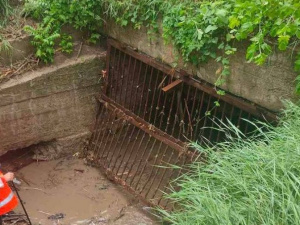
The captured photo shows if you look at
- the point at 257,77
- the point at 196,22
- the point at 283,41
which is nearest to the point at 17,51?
the point at 196,22

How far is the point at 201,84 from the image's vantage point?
449 centimetres

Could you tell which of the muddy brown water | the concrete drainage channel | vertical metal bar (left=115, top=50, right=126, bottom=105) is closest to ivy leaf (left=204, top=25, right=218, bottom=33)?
the concrete drainage channel

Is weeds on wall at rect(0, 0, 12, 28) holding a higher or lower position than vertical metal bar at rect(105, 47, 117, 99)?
higher

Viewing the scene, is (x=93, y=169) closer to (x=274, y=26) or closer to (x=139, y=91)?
(x=139, y=91)

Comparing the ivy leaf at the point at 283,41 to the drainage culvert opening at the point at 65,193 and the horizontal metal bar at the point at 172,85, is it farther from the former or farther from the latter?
the drainage culvert opening at the point at 65,193

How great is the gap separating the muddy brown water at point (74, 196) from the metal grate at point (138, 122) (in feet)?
0.53

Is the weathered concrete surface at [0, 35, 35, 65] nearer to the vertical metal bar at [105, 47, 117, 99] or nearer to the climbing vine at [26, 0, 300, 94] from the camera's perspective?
the climbing vine at [26, 0, 300, 94]

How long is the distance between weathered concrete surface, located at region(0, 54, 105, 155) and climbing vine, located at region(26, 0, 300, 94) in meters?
0.25

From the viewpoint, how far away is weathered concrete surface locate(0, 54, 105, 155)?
5273 millimetres

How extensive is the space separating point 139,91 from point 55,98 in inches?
39.5

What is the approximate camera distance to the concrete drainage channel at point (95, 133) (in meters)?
5.02

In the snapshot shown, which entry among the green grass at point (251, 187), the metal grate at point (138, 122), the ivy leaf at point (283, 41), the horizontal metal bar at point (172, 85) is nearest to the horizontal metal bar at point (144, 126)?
the metal grate at point (138, 122)

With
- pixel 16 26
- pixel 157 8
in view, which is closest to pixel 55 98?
pixel 16 26

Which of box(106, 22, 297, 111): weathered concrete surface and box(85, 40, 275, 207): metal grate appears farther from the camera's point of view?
box(85, 40, 275, 207): metal grate
